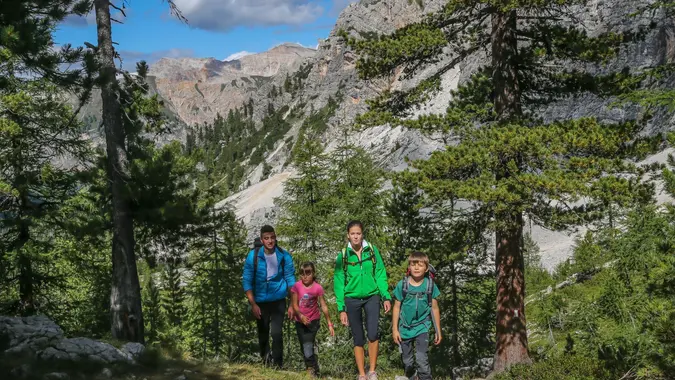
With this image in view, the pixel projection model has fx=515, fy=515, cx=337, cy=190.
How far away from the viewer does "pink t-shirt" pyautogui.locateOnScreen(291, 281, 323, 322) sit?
7.02 metres

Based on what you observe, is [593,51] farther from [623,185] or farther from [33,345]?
[33,345]

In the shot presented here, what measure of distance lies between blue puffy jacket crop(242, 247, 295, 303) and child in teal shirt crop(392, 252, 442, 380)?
1881mm

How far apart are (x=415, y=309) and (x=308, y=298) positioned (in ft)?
5.76

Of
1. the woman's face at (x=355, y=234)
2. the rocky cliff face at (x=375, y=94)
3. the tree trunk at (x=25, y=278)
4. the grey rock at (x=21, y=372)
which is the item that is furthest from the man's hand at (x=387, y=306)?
the rocky cliff face at (x=375, y=94)

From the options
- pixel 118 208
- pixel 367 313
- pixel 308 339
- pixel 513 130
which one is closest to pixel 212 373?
pixel 308 339

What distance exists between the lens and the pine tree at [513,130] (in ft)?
25.0

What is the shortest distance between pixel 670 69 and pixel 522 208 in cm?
279

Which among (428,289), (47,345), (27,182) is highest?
(27,182)

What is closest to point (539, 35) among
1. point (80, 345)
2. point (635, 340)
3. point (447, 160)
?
point (447, 160)

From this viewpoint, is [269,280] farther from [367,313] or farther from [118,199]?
[118,199]

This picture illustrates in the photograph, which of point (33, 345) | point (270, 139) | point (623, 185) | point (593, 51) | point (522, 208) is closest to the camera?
point (33, 345)

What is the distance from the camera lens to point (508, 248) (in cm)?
920

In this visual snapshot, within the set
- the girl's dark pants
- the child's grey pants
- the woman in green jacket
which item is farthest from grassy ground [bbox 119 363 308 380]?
the child's grey pants

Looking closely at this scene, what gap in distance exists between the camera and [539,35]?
9.32 metres
